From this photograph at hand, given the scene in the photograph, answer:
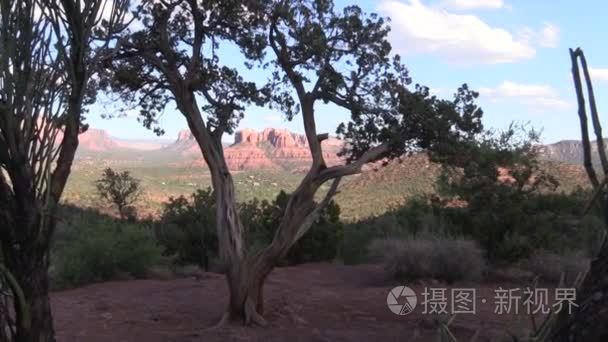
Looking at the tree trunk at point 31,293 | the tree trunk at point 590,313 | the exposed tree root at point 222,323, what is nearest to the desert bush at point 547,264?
the exposed tree root at point 222,323

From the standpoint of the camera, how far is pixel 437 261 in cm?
1371

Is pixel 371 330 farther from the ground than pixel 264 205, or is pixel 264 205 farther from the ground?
pixel 264 205

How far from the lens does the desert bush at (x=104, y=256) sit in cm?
1473

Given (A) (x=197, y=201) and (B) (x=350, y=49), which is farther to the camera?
(A) (x=197, y=201)

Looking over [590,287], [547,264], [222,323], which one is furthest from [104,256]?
[590,287]

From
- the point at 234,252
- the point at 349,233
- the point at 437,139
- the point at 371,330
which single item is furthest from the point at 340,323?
the point at 349,233

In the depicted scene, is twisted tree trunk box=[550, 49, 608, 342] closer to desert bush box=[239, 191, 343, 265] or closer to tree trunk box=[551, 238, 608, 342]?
tree trunk box=[551, 238, 608, 342]

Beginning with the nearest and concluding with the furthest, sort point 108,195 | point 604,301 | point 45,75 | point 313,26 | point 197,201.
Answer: point 604,301 < point 45,75 < point 313,26 < point 197,201 < point 108,195

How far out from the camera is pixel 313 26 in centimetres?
903

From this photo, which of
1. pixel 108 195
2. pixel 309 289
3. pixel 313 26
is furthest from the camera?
pixel 108 195

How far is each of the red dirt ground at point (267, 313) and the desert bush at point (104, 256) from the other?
28.7 inches

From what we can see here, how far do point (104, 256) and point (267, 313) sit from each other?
6.11 meters

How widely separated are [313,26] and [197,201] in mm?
12245

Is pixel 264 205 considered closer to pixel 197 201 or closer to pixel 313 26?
pixel 197 201
